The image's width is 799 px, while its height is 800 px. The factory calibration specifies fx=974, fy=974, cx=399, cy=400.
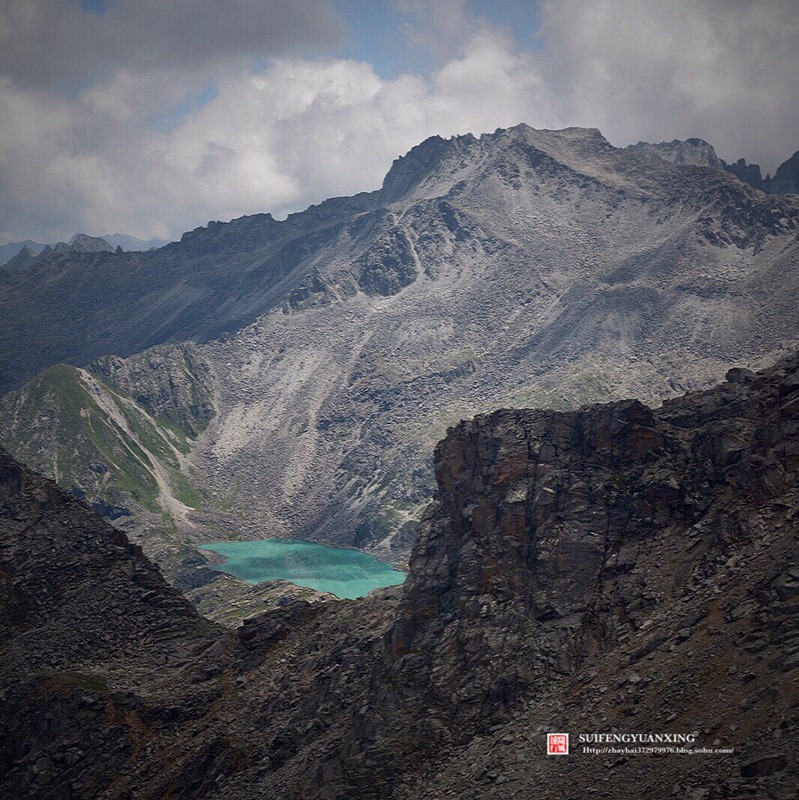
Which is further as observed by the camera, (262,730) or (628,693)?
(262,730)

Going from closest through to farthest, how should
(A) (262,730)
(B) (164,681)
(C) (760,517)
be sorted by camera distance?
(C) (760,517), (A) (262,730), (B) (164,681)

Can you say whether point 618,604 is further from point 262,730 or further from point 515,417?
point 262,730

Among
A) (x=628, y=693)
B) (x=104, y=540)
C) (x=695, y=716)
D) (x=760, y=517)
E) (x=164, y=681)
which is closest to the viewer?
(x=695, y=716)

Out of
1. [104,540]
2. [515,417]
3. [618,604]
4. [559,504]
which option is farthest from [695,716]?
[104,540]

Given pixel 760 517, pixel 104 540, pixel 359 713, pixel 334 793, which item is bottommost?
pixel 334 793

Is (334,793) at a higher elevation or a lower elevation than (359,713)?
lower

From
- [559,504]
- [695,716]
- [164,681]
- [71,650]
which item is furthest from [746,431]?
[71,650]

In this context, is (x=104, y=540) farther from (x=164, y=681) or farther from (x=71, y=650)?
(x=164, y=681)
